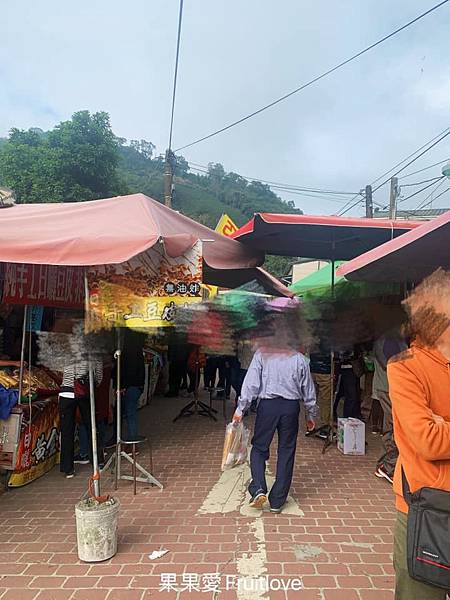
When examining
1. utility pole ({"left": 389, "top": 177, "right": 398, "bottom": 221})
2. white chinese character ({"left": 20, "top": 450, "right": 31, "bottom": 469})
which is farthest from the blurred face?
utility pole ({"left": 389, "top": 177, "right": 398, "bottom": 221})

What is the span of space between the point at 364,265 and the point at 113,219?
2.10 m

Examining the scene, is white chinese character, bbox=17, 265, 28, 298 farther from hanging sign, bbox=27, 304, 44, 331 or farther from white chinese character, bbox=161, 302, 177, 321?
white chinese character, bbox=161, 302, 177, 321

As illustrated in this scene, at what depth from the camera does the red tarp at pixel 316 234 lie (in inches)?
192

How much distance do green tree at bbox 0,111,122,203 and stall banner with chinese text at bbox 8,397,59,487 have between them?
1716 cm

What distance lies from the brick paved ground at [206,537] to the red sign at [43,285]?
1999 mm

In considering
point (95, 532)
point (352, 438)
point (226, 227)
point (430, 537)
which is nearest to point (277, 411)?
point (95, 532)

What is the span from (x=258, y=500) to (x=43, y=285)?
11.0ft

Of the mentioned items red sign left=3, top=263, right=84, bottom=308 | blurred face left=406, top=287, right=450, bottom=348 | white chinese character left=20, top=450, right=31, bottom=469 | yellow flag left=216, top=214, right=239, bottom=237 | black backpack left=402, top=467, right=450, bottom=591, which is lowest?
white chinese character left=20, top=450, right=31, bottom=469

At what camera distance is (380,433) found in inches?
287

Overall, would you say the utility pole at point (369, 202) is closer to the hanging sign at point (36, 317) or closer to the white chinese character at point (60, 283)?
the white chinese character at point (60, 283)

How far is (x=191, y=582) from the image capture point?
10.2 ft

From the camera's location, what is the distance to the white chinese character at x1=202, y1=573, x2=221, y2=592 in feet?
9.98

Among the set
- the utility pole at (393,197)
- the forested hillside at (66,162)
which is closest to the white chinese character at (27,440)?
the utility pole at (393,197)

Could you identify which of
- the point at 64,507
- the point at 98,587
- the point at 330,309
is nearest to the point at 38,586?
the point at 98,587
